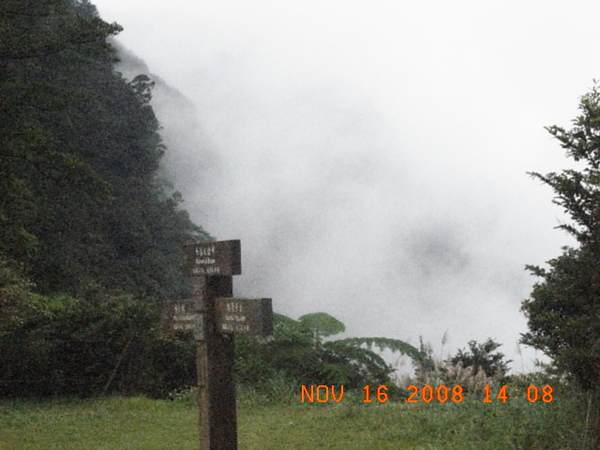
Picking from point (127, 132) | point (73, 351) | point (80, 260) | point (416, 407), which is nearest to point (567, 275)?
point (416, 407)

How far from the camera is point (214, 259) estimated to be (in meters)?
7.75

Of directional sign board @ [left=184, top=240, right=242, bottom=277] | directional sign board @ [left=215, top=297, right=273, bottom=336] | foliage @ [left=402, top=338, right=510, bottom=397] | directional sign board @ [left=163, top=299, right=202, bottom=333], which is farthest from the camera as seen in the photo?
foliage @ [left=402, top=338, right=510, bottom=397]

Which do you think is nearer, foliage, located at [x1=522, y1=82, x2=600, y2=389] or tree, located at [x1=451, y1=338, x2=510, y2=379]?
foliage, located at [x1=522, y1=82, x2=600, y2=389]

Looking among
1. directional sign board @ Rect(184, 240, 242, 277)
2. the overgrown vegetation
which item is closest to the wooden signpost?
directional sign board @ Rect(184, 240, 242, 277)

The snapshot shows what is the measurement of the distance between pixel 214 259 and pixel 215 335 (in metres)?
0.70

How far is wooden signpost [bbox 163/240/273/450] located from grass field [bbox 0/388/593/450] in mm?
2767

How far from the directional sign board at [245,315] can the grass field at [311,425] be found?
10.5 feet

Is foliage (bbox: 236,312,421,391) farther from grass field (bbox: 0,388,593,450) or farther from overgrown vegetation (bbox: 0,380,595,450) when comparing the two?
grass field (bbox: 0,388,593,450)

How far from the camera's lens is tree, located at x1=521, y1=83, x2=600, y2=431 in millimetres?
8625

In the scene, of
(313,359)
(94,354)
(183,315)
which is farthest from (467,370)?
(94,354)

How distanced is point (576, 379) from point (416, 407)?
318cm

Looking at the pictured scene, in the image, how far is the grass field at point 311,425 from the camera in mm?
9164
